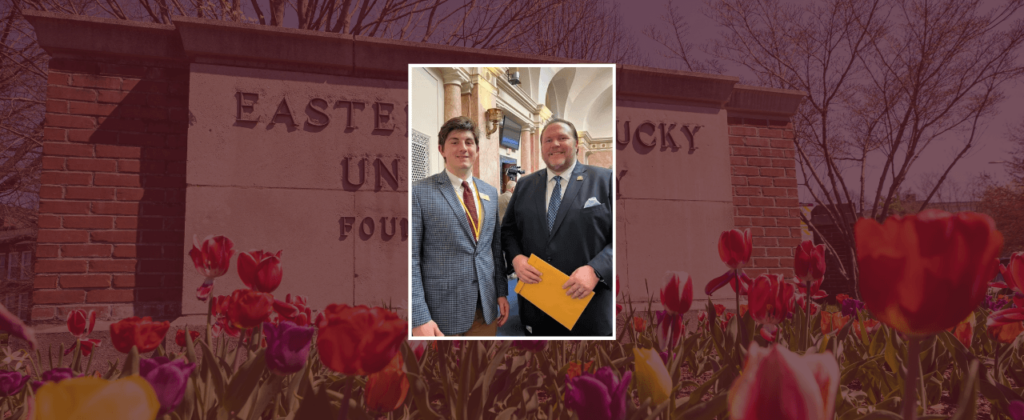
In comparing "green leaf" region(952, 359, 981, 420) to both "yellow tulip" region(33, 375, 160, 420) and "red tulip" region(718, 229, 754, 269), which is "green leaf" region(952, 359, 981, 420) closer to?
"red tulip" region(718, 229, 754, 269)

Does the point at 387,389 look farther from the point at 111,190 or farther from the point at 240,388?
the point at 111,190

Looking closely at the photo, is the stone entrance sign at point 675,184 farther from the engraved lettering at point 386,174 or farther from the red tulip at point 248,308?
the red tulip at point 248,308

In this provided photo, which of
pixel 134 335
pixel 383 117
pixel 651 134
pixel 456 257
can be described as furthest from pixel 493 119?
pixel 651 134

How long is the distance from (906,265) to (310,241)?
12.7 feet

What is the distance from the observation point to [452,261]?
1487 millimetres

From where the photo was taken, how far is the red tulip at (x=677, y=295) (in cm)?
153

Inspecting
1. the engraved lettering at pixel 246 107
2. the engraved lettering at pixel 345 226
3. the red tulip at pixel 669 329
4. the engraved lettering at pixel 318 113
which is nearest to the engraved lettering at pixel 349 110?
the engraved lettering at pixel 318 113

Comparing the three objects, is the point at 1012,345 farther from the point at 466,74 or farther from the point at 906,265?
the point at 466,74

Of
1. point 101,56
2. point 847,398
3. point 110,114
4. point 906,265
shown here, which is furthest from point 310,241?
point 906,265

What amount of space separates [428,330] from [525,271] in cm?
34

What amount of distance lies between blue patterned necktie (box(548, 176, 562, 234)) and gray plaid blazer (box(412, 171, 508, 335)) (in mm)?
159

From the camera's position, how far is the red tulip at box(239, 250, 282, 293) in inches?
55.7

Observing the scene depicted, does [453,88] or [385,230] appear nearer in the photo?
[453,88]

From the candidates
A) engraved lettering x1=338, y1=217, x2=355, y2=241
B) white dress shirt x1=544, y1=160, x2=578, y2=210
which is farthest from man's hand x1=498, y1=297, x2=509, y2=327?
engraved lettering x1=338, y1=217, x2=355, y2=241
